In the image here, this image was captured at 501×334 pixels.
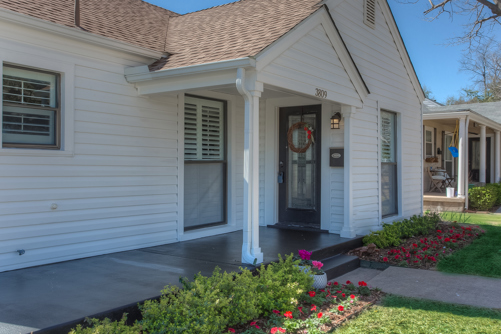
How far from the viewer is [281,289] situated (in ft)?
14.3

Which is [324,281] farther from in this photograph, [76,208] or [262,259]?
[76,208]

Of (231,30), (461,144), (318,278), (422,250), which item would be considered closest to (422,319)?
(318,278)

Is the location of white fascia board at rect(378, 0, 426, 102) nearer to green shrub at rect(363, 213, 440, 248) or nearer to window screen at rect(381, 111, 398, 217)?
Result: window screen at rect(381, 111, 398, 217)

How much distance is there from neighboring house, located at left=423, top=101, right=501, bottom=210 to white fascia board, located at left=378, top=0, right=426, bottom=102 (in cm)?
313

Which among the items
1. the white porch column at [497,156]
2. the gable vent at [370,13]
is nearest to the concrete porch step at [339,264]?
the gable vent at [370,13]

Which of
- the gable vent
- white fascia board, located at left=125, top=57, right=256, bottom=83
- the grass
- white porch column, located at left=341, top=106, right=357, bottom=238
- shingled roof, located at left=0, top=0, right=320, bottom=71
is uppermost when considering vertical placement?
the gable vent

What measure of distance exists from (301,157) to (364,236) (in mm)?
1834

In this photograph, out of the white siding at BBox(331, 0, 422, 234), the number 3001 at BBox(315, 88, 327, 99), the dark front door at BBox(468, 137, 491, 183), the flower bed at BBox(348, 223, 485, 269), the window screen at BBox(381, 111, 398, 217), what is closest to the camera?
the number 3001 at BBox(315, 88, 327, 99)

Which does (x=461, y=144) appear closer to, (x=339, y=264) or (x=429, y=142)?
(x=429, y=142)

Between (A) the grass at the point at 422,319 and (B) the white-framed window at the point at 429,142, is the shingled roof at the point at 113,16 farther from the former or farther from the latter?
(B) the white-framed window at the point at 429,142

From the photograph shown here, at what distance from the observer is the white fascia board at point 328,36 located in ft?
17.6

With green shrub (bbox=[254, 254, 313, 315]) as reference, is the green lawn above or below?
below

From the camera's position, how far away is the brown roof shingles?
5.62 metres

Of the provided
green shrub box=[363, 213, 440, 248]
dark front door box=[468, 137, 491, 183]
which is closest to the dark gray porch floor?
green shrub box=[363, 213, 440, 248]
